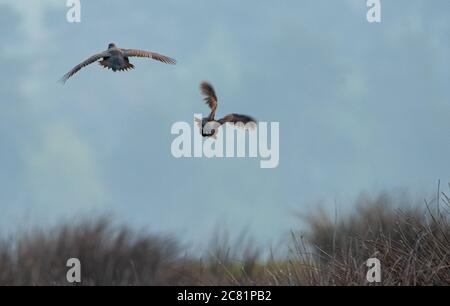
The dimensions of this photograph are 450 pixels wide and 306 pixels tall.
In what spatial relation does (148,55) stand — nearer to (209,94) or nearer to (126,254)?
(209,94)

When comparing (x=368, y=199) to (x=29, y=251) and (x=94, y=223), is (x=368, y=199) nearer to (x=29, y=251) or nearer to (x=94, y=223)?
(x=94, y=223)

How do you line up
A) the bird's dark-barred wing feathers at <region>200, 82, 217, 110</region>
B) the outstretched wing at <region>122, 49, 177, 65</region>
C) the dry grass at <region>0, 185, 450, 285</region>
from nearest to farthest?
the bird's dark-barred wing feathers at <region>200, 82, 217, 110</region>, the outstretched wing at <region>122, 49, 177, 65</region>, the dry grass at <region>0, 185, 450, 285</region>

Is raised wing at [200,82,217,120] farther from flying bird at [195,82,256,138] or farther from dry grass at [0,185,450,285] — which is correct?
dry grass at [0,185,450,285]

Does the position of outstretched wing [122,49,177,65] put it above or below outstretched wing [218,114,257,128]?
above

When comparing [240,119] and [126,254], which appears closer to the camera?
[240,119]

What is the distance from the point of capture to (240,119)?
22.4ft

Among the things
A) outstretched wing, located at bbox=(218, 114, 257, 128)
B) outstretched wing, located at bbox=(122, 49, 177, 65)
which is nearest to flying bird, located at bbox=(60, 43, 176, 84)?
outstretched wing, located at bbox=(122, 49, 177, 65)

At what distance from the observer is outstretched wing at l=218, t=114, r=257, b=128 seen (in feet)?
22.1

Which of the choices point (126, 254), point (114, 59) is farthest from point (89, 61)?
point (126, 254)

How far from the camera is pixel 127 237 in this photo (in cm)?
1452

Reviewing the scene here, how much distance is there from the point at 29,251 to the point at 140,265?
5.67ft

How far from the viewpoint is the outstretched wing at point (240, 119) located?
22.1ft

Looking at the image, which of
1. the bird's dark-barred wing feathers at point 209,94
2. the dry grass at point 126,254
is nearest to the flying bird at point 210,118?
the bird's dark-barred wing feathers at point 209,94
